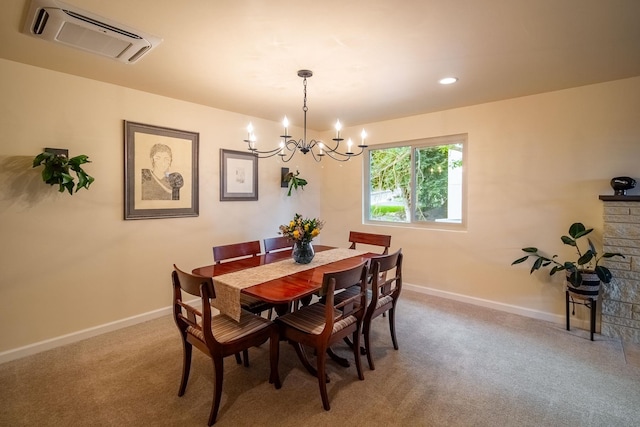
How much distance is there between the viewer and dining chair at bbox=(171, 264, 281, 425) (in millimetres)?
1738

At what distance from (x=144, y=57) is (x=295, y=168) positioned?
8.59 feet

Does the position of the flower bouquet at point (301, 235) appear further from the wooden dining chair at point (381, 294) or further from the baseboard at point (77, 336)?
the baseboard at point (77, 336)

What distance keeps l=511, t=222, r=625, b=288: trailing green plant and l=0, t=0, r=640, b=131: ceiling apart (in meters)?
1.41

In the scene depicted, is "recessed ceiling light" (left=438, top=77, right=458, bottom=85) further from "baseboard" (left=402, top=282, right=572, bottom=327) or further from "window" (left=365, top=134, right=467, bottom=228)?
"baseboard" (left=402, top=282, right=572, bottom=327)

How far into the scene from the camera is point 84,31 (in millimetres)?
1929

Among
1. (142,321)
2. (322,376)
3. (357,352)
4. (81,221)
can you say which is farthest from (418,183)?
(81,221)

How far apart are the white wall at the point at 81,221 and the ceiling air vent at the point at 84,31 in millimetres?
794

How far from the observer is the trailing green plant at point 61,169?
242 centimetres

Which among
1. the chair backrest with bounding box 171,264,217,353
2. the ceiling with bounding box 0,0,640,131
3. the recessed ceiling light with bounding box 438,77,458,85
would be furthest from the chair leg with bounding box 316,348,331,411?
the recessed ceiling light with bounding box 438,77,458,85

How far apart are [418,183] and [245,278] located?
2.93 meters

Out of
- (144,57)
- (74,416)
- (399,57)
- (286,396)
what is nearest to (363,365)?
(286,396)

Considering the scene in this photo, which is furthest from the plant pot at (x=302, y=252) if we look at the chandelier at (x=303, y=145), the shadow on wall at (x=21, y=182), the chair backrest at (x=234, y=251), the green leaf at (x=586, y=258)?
the green leaf at (x=586, y=258)

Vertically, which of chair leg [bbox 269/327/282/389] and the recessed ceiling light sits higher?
the recessed ceiling light

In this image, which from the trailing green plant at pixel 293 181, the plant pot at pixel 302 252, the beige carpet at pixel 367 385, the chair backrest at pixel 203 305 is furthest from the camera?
the trailing green plant at pixel 293 181
